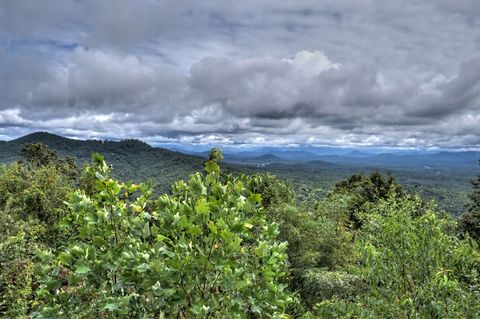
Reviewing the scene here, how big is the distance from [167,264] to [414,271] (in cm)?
443


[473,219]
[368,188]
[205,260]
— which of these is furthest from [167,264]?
[368,188]

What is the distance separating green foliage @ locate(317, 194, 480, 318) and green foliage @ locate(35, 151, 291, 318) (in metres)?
2.62

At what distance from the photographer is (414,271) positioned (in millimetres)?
6020

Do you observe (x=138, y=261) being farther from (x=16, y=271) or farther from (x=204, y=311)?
(x=16, y=271)

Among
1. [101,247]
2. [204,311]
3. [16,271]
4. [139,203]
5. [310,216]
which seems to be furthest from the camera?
[310,216]

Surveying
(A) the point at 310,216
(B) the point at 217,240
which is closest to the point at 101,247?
(B) the point at 217,240

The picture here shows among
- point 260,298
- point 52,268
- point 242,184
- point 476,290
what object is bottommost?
point 476,290

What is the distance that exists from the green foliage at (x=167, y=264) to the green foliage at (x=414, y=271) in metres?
2.62

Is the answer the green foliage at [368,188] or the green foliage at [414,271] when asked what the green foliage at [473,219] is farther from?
the green foliage at [414,271]

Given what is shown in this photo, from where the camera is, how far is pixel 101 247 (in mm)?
3945

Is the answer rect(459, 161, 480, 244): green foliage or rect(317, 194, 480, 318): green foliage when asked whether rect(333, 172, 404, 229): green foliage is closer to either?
rect(459, 161, 480, 244): green foliage

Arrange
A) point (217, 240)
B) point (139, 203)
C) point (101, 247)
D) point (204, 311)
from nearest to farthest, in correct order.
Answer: point (204, 311) → point (217, 240) → point (101, 247) → point (139, 203)

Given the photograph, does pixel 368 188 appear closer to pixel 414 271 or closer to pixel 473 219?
pixel 473 219

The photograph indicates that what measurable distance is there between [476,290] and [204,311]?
445 centimetres
